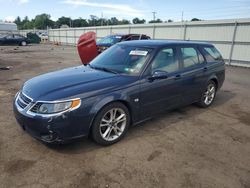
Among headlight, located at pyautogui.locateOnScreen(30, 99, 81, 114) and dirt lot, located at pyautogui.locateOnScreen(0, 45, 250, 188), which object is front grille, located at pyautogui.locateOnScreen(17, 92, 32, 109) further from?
dirt lot, located at pyautogui.locateOnScreen(0, 45, 250, 188)

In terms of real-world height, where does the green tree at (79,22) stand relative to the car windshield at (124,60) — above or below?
above

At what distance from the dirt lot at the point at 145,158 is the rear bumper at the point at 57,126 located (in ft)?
1.02

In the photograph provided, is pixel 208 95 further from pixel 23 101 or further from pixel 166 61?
pixel 23 101

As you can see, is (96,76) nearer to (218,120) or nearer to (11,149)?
(11,149)

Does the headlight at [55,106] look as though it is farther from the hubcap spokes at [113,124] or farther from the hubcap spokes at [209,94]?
the hubcap spokes at [209,94]

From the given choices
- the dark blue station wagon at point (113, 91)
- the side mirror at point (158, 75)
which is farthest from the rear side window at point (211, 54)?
the side mirror at point (158, 75)

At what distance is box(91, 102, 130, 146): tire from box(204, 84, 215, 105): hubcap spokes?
2.65 m

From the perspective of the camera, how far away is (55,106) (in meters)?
3.25

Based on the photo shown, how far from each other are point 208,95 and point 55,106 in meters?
3.95

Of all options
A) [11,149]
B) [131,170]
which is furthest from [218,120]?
[11,149]

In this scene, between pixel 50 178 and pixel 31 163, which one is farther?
pixel 31 163

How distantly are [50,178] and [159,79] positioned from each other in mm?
2398

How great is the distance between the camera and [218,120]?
5043 millimetres

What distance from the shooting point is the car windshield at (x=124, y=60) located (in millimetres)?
4199
